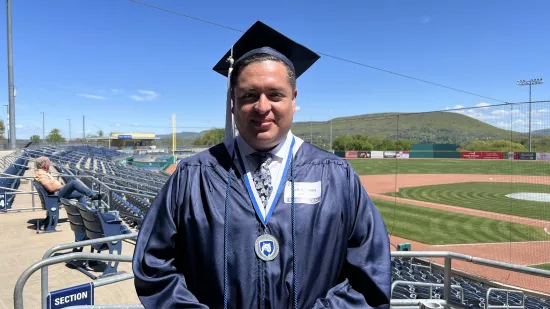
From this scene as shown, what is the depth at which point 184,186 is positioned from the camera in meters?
1.41

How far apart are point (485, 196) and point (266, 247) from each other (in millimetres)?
25305

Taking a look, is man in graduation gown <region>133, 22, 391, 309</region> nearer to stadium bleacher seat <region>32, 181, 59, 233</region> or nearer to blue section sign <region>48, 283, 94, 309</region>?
blue section sign <region>48, 283, 94, 309</region>

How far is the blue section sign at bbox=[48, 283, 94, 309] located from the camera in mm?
2318

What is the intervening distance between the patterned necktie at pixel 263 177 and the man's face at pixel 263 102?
7 cm

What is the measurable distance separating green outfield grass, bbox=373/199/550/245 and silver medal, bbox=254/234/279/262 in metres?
12.9

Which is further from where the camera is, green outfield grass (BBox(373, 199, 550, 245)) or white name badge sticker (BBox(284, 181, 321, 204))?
green outfield grass (BBox(373, 199, 550, 245))

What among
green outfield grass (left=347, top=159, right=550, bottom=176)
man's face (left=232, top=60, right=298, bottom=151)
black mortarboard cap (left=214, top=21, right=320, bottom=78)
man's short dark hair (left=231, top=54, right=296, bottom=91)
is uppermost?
black mortarboard cap (left=214, top=21, right=320, bottom=78)

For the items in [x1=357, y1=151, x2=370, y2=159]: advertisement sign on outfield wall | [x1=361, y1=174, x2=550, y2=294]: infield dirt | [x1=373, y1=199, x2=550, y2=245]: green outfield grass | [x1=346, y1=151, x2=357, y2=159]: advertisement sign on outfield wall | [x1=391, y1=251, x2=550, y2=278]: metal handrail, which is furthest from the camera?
[x1=346, y1=151, x2=357, y2=159]: advertisement sign on outfield wall

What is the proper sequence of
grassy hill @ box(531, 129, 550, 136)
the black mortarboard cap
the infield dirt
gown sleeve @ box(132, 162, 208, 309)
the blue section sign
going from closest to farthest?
1. gown sleeve @ box(132, 162, 208, 309)
2. the black mortarboard cap
3. the blue section sign
4. the infield dirt
5. grassy hill @ box(531, 129, 550, 136)

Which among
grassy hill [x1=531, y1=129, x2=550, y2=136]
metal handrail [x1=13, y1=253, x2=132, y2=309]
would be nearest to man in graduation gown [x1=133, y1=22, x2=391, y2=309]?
metal handrail [x1=13, y1=253, x2=132, y2=309]

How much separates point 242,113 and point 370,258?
0.72m

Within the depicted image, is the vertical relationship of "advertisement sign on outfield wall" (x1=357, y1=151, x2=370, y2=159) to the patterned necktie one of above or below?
below

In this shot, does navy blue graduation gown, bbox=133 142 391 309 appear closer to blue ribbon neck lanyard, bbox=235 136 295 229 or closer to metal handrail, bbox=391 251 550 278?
blue ribbon neck lanyard, bbox=235 136 295 229

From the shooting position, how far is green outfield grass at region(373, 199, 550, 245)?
13477mm
